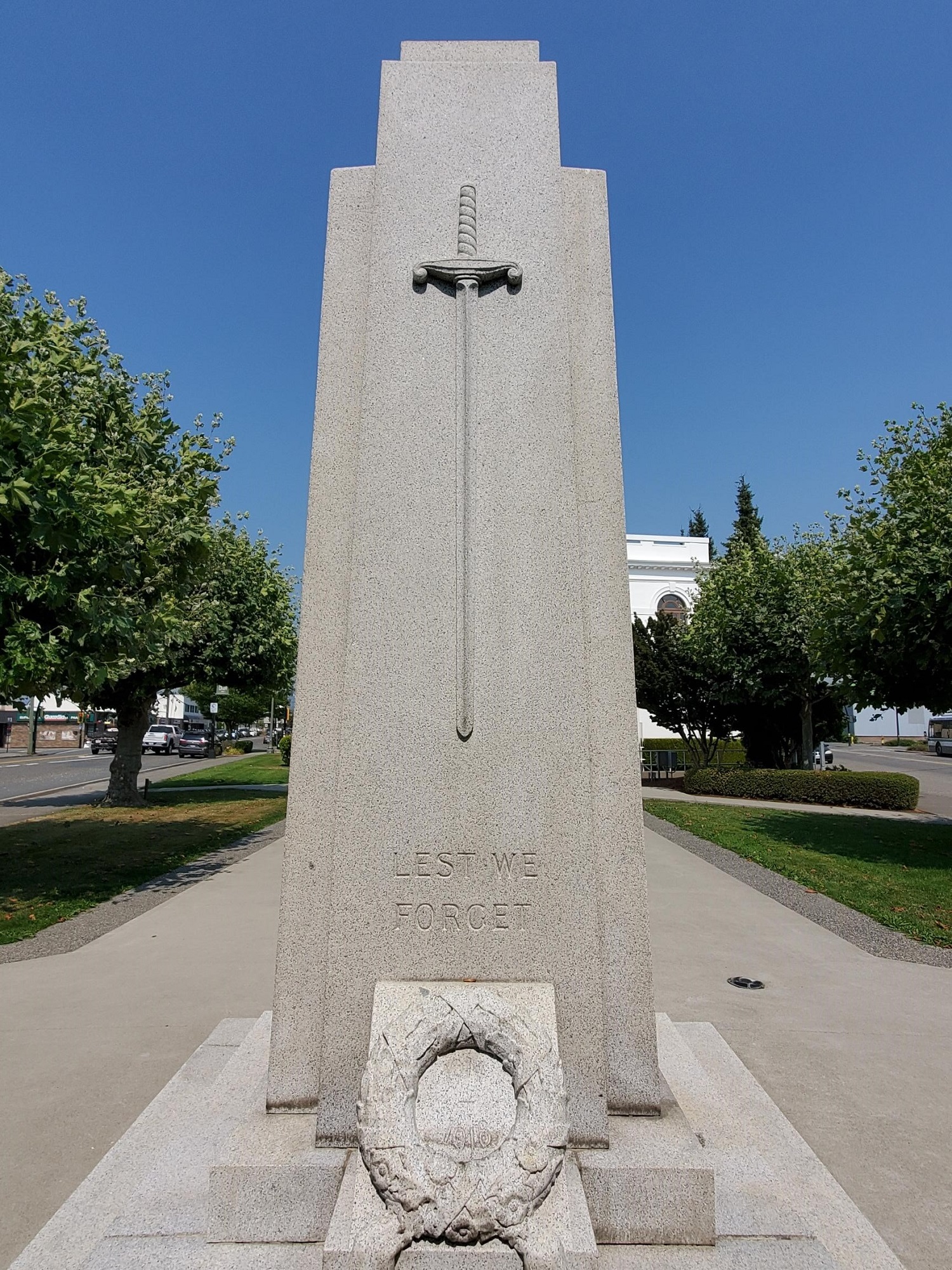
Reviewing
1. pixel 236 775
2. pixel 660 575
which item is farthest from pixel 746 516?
pixel 236 775

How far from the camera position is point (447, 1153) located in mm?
2529

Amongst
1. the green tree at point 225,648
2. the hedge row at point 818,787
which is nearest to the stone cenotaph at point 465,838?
the green tree at point 225,648

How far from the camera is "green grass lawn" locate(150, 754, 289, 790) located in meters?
27.1

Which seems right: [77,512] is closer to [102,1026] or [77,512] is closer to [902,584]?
[102,1026]

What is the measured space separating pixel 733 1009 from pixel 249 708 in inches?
2506

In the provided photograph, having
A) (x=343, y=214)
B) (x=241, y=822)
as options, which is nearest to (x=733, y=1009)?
(x=343, y=214)

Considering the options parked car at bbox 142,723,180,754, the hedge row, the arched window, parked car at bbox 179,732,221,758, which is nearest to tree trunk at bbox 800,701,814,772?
the hedge row

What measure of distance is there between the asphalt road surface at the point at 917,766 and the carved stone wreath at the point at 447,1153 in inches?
786

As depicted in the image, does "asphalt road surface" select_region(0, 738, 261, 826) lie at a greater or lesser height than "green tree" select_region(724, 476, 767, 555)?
lesser

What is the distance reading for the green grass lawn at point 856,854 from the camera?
9.10 m

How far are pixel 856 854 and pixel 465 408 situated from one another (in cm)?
1238

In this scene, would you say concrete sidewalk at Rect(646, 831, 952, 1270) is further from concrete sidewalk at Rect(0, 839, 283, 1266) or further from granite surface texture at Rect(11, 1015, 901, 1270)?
concrete sidewalk at Rect(0, 839, 283, 1266)

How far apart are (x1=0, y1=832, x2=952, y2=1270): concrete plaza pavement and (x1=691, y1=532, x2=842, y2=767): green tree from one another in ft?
50.3

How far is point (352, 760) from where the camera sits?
317 cm
